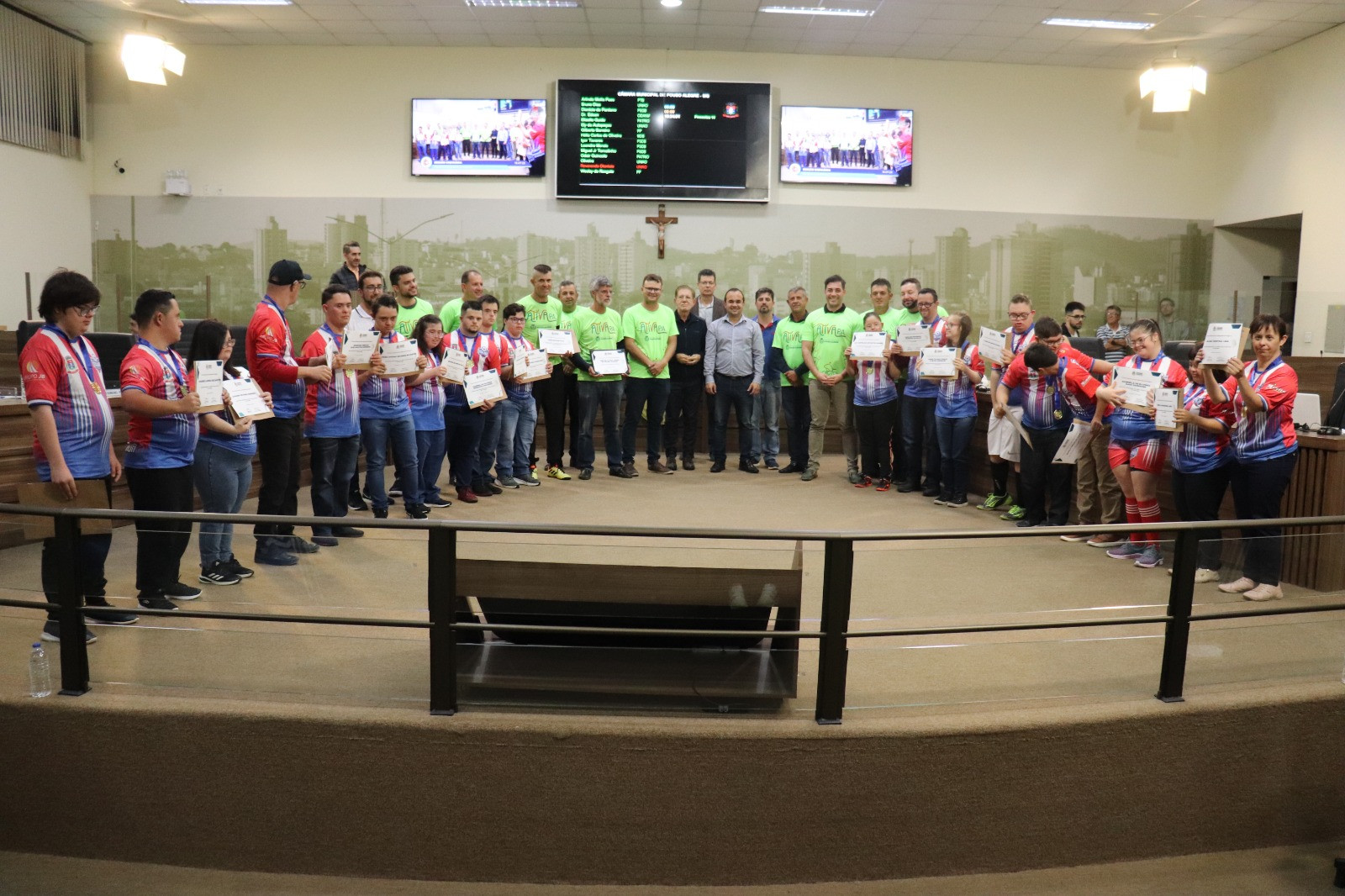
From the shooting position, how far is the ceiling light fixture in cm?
839

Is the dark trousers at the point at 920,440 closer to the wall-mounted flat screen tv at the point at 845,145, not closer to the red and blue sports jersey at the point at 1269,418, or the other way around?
the red and blue sports jersey at the point at 1269,418

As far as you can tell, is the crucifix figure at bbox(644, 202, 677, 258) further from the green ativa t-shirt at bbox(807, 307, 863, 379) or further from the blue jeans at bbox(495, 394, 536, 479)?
the blue jeans at bbox(495, 394, 536, 479)

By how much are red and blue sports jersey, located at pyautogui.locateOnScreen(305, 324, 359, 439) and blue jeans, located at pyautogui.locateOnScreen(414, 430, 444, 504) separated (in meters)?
0.88

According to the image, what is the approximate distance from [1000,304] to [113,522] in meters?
9.30

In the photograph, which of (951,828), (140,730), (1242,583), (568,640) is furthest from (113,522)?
(1242,583)

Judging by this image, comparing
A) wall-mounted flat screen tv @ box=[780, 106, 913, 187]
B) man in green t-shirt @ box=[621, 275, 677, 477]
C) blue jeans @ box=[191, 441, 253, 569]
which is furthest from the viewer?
wall-mounted flat screen tv @ box=[780, 106, 913, 187]

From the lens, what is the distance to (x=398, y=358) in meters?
5.22

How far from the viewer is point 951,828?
2.68m

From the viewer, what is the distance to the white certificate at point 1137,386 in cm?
466

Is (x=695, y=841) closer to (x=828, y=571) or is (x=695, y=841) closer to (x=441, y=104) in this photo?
(x=828, y=571)

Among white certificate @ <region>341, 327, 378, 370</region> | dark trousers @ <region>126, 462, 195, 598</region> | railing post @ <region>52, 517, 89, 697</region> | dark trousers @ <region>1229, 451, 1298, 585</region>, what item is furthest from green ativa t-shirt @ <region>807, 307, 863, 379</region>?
railing post @ <region>52, 517, 89, 697</region>

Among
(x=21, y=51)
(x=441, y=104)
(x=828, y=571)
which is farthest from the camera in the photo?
(x=441, y=104)

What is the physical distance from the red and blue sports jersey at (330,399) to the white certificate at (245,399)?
711 millimetres

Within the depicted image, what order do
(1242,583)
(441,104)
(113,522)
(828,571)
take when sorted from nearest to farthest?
(828,571) < (113,522) < (1242,583) < (441,104)
